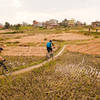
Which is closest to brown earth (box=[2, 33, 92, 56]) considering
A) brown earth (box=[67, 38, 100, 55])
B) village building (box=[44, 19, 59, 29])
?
brown earth (box=[67, 38, 100, 55])

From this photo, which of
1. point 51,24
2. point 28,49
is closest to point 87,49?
point 28,49

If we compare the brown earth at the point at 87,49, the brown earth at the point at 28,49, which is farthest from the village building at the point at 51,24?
the brown earth at the point at 87,49

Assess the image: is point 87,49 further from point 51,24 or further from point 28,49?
point 51,24

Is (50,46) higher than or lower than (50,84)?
higher

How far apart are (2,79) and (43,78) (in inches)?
103

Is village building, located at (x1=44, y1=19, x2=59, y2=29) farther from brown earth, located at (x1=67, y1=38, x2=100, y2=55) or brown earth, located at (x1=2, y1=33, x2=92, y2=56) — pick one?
brown earth, located at (x1=67, y1=38, x2=100, y2=55)

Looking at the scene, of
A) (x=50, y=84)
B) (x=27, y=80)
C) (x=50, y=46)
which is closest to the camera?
(x=50, y=84)

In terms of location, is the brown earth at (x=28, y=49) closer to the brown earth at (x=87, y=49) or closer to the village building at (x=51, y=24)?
the brown earth at (x=87, y=49)

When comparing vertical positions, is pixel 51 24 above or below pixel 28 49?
above

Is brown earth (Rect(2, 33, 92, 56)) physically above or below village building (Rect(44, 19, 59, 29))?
below

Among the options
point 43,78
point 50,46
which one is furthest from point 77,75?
point 50,46

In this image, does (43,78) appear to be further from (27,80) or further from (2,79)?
(2,79)

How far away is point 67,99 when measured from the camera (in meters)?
4.58

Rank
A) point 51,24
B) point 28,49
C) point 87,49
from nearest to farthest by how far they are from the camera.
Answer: point 87,49 → point 28,49 → point 51,24
